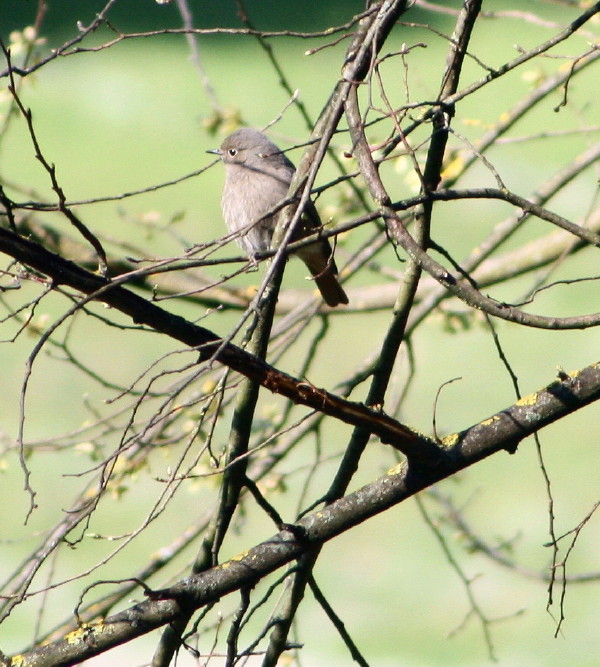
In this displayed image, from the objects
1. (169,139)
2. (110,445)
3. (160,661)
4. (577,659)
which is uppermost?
(169,139)

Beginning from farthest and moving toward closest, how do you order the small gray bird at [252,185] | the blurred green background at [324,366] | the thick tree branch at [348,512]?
the blurred green background at [324,366] < the small gray bird at [252,185] < the thick tree branch at [348,512]

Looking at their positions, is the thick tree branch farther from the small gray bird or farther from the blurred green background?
the small gray bird

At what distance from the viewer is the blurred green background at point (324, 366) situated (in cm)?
693

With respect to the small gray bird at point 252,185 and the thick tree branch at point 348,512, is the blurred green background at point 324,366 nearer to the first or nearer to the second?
the small gray bird at point 252,185

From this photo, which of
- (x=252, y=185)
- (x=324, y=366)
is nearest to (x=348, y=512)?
(x=252, y=185)

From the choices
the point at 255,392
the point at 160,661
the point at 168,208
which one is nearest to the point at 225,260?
the point at 255,392

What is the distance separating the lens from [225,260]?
6.95 feet

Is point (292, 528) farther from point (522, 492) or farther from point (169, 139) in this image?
point (169, 139)

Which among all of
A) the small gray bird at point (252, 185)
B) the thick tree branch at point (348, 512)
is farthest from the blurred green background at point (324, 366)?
the thick tree branch at point (348, 512)

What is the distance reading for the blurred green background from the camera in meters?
6.93

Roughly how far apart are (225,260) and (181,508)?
670cm

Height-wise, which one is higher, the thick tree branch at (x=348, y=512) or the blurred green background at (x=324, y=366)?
the blurred green background at (x=324, y=366)

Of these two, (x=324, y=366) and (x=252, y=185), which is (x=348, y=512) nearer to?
(x=252, y=185)

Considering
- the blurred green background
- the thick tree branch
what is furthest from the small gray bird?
the thick tree branch
